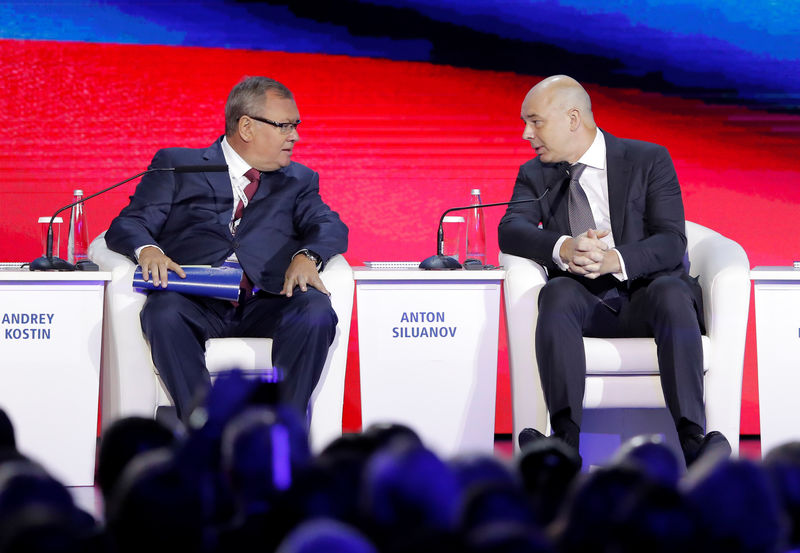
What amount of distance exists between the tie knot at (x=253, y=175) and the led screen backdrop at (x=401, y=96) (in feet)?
2.63

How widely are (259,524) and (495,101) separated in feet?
12.3

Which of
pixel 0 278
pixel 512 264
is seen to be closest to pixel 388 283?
pixel 512 264

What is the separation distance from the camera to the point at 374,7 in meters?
3.92

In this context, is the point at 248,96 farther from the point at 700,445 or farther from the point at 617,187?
the point at 700,445

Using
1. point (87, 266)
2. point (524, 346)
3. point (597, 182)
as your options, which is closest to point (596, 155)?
point (597, 182)

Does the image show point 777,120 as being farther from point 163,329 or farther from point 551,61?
point 163,329

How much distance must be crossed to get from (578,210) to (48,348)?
1727 mm

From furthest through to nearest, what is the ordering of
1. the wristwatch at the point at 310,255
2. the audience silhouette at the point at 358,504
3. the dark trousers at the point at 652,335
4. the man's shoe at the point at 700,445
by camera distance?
the wristwatch at the point at 310,255 → the dark trousers at the point at 652,335 → the man's shoe at the point at 700,445 → the audience silhouette at the point at 358,504

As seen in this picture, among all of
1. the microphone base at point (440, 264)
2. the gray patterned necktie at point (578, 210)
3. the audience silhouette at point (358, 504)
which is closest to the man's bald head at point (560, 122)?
the gray patterned necktie at point (578, 210)

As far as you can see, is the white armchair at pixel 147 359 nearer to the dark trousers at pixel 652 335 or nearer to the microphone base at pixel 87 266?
the microphone base at pixel 87 266

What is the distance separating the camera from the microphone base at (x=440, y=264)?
303cm

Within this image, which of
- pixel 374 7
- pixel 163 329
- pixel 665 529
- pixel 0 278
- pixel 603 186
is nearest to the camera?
pixel 665 529

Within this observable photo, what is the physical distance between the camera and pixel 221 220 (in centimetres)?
305

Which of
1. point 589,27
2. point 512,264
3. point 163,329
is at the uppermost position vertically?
point 589,27
